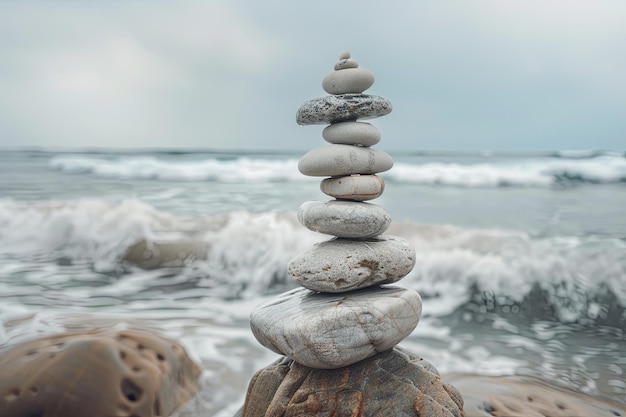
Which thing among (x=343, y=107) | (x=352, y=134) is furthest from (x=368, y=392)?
(x=343, y=107)

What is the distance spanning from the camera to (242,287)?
10.5 metres

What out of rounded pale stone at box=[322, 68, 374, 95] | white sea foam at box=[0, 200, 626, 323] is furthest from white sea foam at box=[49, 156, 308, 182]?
rounded pale stone at box=[322, 68, 374, 95]

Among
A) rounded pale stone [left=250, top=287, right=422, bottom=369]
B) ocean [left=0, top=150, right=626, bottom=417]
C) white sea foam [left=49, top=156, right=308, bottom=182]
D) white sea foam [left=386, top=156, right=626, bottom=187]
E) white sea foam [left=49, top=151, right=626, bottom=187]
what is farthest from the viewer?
white sea foam [left=49, top=156, right=308, bottom=182]

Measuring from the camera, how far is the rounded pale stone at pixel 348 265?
177 inches

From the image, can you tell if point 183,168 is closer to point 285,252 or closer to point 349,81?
point 285,252

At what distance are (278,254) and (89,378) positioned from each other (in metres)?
5.84

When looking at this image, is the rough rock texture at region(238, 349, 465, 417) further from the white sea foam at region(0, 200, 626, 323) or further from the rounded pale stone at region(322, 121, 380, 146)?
the white sea foam at region(0, 200, 626, 323)

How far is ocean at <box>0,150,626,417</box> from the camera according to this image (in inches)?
317

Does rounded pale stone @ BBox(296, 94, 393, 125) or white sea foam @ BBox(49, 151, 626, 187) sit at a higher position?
rounded pale stone @ BBox(296, 94, 393, 125)

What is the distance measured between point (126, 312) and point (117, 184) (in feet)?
25.5

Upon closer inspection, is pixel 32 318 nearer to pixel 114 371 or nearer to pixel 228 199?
pixel 114 371

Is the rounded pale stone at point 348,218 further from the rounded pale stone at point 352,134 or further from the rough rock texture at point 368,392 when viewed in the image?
the rough rock texture at point 368,392

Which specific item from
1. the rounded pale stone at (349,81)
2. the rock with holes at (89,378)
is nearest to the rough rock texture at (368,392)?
the rock with holes at (89,378)

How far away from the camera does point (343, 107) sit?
4719 millimetres
